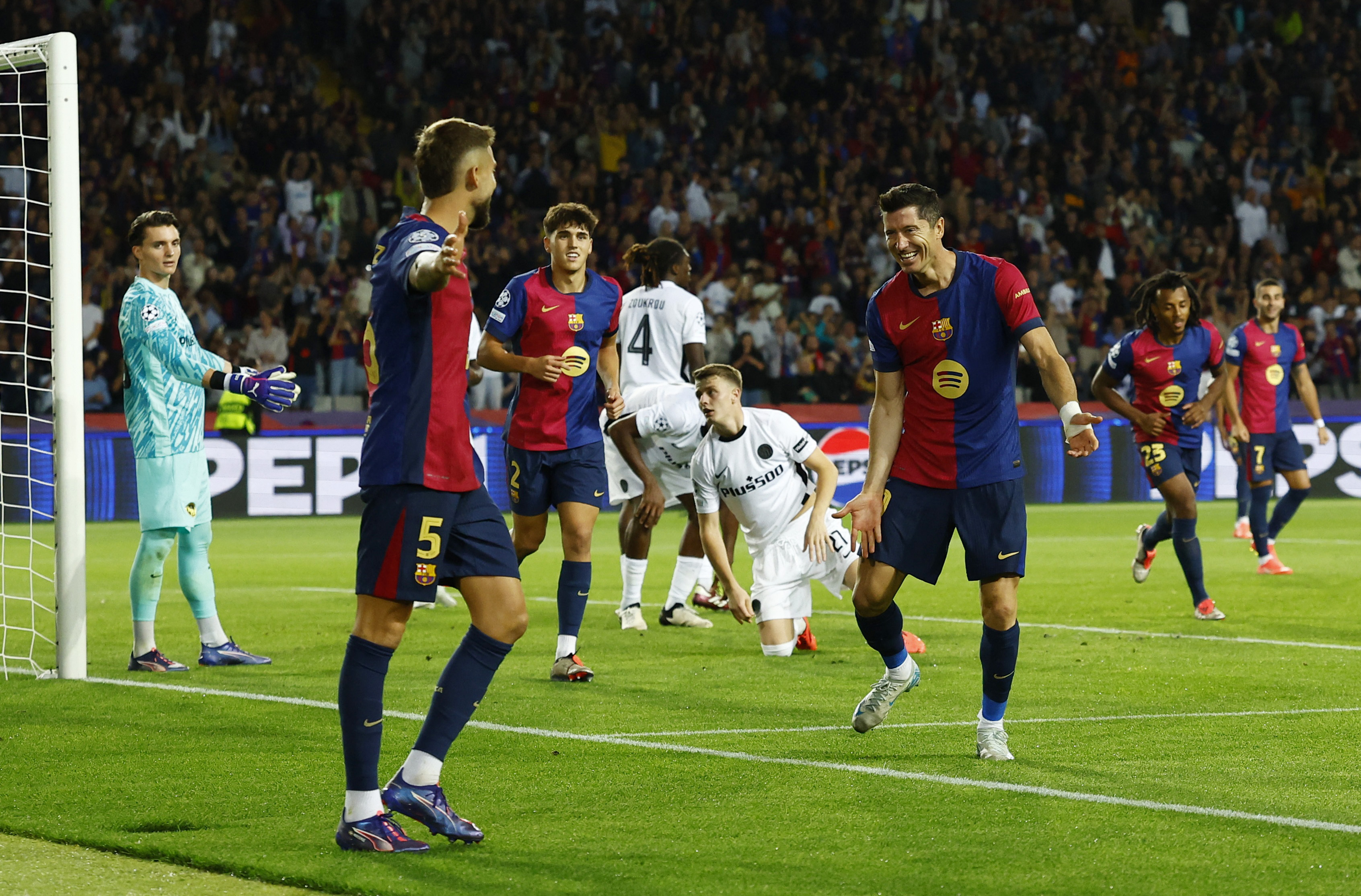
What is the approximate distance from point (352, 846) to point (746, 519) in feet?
16.5

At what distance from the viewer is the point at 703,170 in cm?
2531

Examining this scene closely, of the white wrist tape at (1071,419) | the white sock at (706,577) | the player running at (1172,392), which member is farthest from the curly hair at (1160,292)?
the white wrist tape at (1071,419)

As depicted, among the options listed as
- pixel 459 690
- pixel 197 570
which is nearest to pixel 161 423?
pixel 197 570

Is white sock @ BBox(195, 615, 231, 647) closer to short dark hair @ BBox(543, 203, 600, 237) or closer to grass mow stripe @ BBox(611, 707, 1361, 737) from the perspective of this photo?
short dark hair @ BBox(543, 203, 600, 237)

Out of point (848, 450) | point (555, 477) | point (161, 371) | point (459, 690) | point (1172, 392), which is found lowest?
point (848, 450)

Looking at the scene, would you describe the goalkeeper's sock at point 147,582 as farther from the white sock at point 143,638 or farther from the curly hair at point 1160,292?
the curly hair at point 1160,292

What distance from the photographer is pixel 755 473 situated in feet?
30.6

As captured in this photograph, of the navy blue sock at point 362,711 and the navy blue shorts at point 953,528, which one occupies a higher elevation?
the navy blue shorts at point 953,528

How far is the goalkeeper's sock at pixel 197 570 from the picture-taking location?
8500 millimetres

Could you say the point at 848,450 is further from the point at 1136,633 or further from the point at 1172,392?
the point at 1136,633

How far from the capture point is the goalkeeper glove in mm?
6445

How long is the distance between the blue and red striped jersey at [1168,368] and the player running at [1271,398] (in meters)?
3.01

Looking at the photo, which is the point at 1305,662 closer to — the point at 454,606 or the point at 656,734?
the point at 656,734

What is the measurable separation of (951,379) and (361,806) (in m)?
2.68
